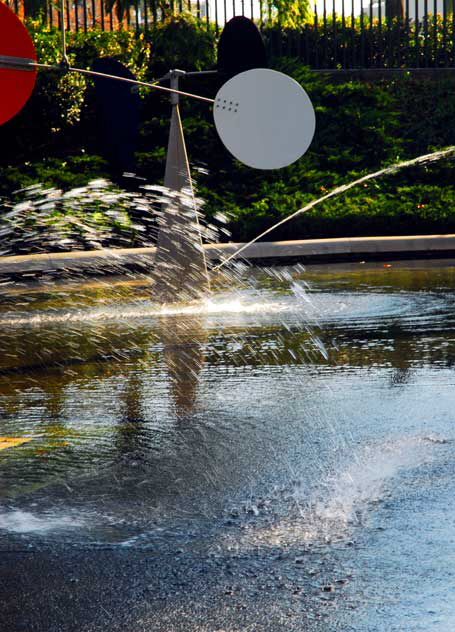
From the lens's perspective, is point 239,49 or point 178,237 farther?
point 239,49

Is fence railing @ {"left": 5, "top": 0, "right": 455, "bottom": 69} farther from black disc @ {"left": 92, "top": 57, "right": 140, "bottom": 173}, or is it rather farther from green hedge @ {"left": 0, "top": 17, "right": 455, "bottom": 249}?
black disc @ {"left": 92, "top": 57, "right": 140, "bottom": 173}

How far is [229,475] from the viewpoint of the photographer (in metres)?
5.40

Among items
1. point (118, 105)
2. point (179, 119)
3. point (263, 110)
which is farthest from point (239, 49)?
point (179, 119)

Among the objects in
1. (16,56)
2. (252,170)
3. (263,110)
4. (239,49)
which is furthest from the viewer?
(252,170)

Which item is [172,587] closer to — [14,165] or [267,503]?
[267,503]

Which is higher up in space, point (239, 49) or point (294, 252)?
point (239, 49)

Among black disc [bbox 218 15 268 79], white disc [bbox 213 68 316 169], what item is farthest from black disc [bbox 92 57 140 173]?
white disc [bbox 213 68 316 169]

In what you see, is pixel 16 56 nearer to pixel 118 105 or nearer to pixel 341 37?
pixel 118 105

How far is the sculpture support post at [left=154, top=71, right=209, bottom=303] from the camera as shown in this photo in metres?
11.6

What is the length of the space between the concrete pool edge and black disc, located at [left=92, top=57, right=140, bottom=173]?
Result: 125 centimetres

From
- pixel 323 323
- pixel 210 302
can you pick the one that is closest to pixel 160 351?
pixel 323 323

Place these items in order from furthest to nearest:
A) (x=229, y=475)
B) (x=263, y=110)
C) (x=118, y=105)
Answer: (x=118, y=105) → (x=263, y=110) → (x=229, y=475)

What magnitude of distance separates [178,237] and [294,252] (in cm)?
448

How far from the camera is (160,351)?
9.22 m
